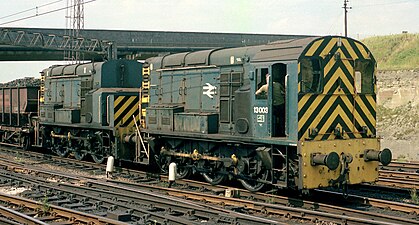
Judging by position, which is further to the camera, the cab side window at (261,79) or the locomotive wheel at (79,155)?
the locomotive wheel at (79,155)

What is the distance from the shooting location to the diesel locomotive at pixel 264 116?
1034 centimetres

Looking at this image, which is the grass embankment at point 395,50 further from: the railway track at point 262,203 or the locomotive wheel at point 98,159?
the railway track at point 262,203

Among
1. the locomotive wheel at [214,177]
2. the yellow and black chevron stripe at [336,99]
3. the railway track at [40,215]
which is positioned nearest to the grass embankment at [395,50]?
the locomotive wheel at [214,177]

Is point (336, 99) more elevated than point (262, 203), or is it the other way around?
point (336, 99)

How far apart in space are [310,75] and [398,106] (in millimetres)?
22605

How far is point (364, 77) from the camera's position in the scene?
444 inches

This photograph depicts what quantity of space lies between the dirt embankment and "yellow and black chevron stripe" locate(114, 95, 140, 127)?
1507cm

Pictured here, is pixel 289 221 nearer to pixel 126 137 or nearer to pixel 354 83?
pixel 354 83

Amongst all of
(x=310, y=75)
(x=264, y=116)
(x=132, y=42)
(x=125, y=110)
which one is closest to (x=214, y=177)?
(x=264, y=116)

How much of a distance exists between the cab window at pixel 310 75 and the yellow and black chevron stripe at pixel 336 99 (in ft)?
0.25

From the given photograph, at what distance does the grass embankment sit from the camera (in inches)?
1566

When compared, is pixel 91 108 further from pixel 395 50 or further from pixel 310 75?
pixel 395 50

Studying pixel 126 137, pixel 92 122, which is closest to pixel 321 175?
pixel 126 137

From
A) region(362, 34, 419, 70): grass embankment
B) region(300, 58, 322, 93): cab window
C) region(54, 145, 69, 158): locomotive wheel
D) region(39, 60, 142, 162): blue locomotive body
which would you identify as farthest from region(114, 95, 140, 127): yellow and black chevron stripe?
region(362, 34, 419, 70): grass embankment
